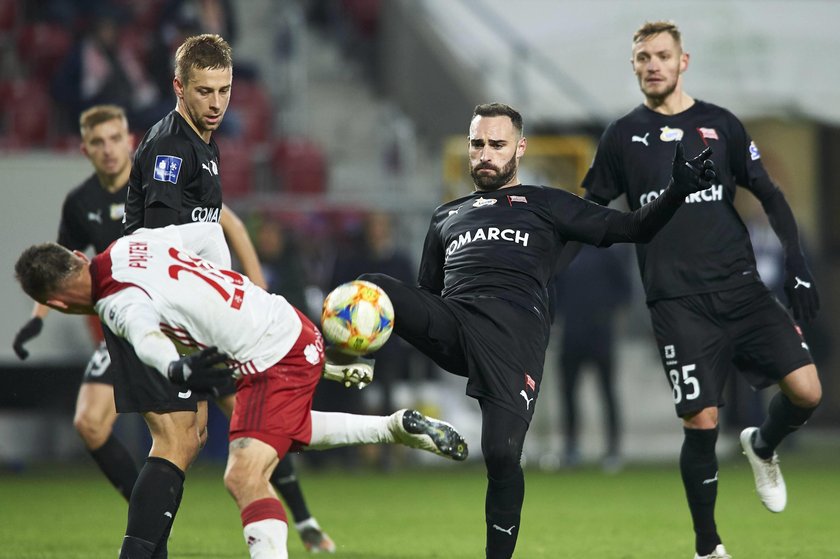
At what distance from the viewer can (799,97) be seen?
14906mm

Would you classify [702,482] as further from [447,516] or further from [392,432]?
[447,516]

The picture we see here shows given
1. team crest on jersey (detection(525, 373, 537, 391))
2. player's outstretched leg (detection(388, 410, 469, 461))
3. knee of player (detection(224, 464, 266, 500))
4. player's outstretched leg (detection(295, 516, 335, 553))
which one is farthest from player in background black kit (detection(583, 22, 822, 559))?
knee of player (detection(224, 464, 266, 500))

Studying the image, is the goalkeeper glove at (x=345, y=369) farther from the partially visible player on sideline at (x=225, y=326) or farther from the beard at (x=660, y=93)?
the beard at (x=660, y=93)

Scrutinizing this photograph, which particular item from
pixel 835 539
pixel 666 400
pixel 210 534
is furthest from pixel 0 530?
pixel 666 400

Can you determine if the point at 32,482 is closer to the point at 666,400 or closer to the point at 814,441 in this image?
the point at 666,400

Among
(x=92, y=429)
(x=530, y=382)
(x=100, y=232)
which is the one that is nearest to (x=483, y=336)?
(x=530, y=382)

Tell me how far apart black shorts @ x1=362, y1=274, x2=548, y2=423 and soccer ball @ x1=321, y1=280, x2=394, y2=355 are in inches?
8.0

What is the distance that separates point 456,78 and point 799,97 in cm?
388

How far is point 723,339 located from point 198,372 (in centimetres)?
296

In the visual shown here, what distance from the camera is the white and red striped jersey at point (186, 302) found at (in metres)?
4.98

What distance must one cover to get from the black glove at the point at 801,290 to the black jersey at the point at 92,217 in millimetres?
3492

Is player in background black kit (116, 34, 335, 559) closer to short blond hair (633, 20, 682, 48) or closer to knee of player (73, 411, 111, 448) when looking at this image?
knee of player (73, 411, 111, 448)

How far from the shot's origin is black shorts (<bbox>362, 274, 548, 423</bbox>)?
5734mm

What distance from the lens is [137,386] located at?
5.41 metres
